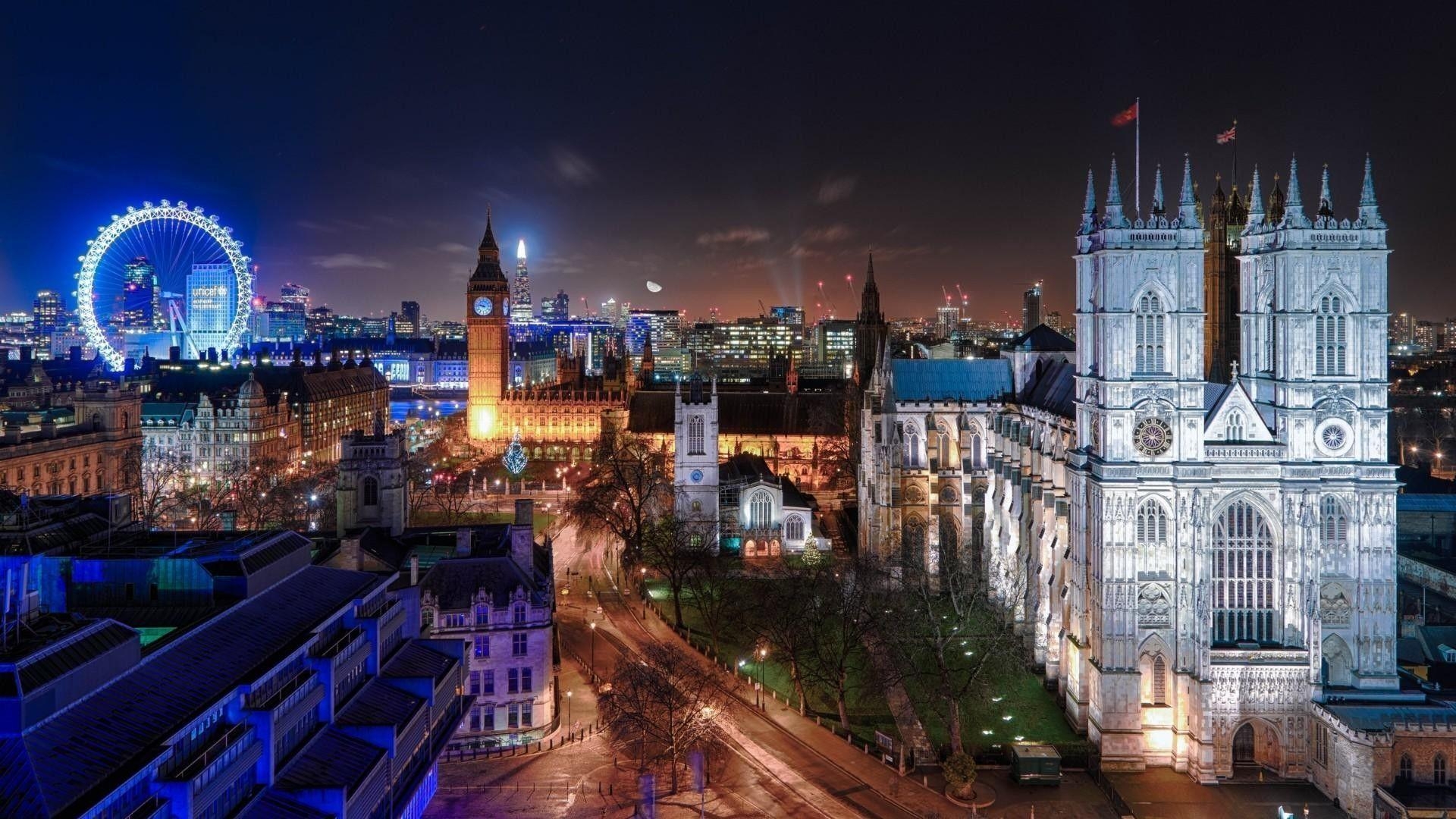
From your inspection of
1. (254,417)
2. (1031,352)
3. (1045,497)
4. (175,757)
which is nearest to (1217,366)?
(1031,352)

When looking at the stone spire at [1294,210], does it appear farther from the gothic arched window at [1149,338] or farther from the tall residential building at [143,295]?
A: the tall residential building at [143,295]

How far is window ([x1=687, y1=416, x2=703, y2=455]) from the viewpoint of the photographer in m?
79.8

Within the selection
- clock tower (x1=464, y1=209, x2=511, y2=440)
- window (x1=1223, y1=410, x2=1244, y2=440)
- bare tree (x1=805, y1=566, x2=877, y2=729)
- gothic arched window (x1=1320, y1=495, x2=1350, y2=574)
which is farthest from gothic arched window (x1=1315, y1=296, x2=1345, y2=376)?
clock tower (x1=464, y1=209, x2=511, y2=440)

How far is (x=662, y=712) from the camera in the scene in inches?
1586

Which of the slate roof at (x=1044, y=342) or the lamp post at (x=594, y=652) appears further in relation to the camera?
the slate roof at (x=1044, y=342)

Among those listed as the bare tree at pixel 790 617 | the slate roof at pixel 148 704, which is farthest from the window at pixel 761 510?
the slate roof at pixel 148 704

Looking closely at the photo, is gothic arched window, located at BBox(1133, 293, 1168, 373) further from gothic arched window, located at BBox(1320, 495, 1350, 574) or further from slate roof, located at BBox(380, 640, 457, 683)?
slate roof, located at BBox(380, 640, 457, 683)

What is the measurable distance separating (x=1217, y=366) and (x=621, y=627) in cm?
4121

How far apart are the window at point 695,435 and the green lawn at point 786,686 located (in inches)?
673

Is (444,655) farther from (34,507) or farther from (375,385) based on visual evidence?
(375,385)

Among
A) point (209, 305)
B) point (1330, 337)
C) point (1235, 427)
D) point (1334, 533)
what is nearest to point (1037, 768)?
point (1334, 533)

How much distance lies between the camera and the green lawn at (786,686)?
4616 centimetres

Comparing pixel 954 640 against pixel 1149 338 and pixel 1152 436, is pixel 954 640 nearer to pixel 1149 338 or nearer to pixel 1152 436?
pixel 1152 436

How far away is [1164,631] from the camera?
141 ft
